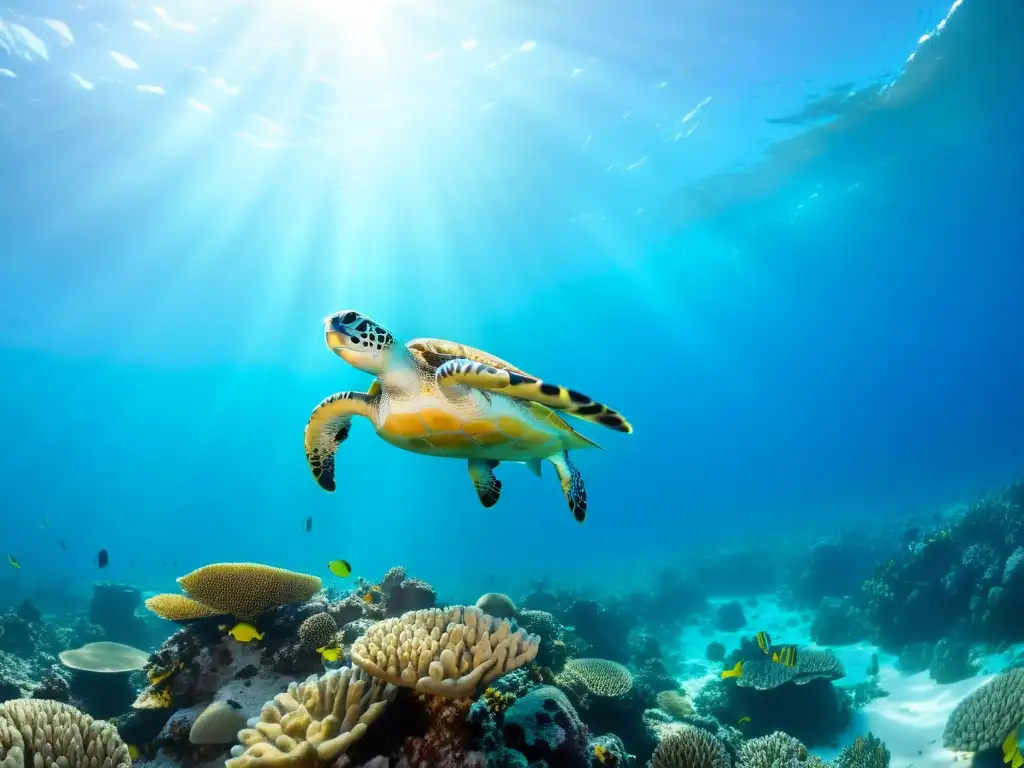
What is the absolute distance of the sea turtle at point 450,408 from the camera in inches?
129

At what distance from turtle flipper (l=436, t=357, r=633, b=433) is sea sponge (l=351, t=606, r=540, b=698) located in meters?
1.52

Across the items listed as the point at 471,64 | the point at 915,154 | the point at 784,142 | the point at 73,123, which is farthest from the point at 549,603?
the point at 915,154

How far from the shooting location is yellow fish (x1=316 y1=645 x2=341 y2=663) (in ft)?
15.2

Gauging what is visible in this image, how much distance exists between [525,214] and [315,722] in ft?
100

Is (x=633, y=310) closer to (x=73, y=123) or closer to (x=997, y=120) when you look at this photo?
(x=997, y=120)

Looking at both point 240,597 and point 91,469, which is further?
point 91,469

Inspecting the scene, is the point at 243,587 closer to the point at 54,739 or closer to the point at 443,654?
the point at 54,739

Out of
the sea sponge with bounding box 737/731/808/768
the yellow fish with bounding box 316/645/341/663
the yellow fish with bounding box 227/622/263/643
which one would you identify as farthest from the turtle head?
the sea sponge with bounding box 737/731/808/768

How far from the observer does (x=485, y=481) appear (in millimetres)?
4969

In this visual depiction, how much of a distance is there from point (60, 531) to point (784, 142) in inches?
5281

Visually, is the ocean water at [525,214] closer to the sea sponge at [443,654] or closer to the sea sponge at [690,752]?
the sea sponge at [690,752]

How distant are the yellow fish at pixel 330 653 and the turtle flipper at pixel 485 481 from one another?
81.4 inches

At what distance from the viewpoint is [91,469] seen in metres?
98.4

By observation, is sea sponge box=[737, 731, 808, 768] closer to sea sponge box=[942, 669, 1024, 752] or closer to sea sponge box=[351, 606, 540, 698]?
sea sponge box=[942, 669, 1024, 752]
